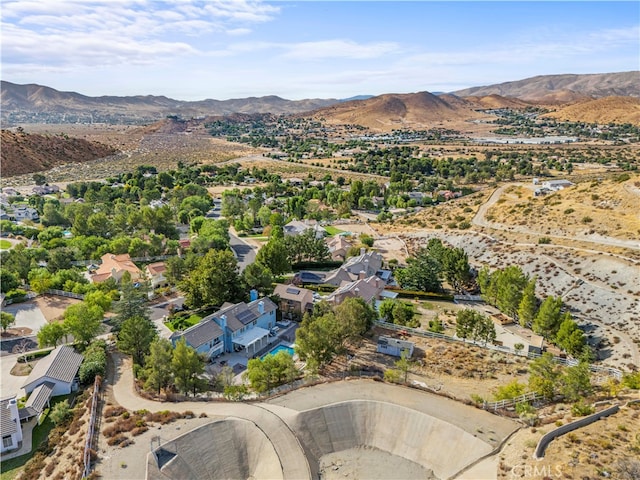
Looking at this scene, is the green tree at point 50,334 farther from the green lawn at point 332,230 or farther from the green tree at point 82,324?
the green lawn at point 332,230

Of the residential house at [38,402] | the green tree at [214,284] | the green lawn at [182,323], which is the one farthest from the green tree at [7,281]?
the residential house at [38,402]

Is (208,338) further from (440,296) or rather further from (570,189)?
(570,189)

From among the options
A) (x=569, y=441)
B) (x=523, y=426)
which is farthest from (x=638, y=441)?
(x=523, y=426)

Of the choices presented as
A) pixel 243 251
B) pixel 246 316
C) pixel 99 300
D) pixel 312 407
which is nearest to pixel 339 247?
pixel 243 251

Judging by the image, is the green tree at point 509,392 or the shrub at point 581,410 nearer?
the shrub at point 581,410

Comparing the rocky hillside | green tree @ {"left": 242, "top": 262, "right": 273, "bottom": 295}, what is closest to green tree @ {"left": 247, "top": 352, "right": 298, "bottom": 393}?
green tree @ {"left": 242, "top": 262, "right": 273, "bottom": 295}
